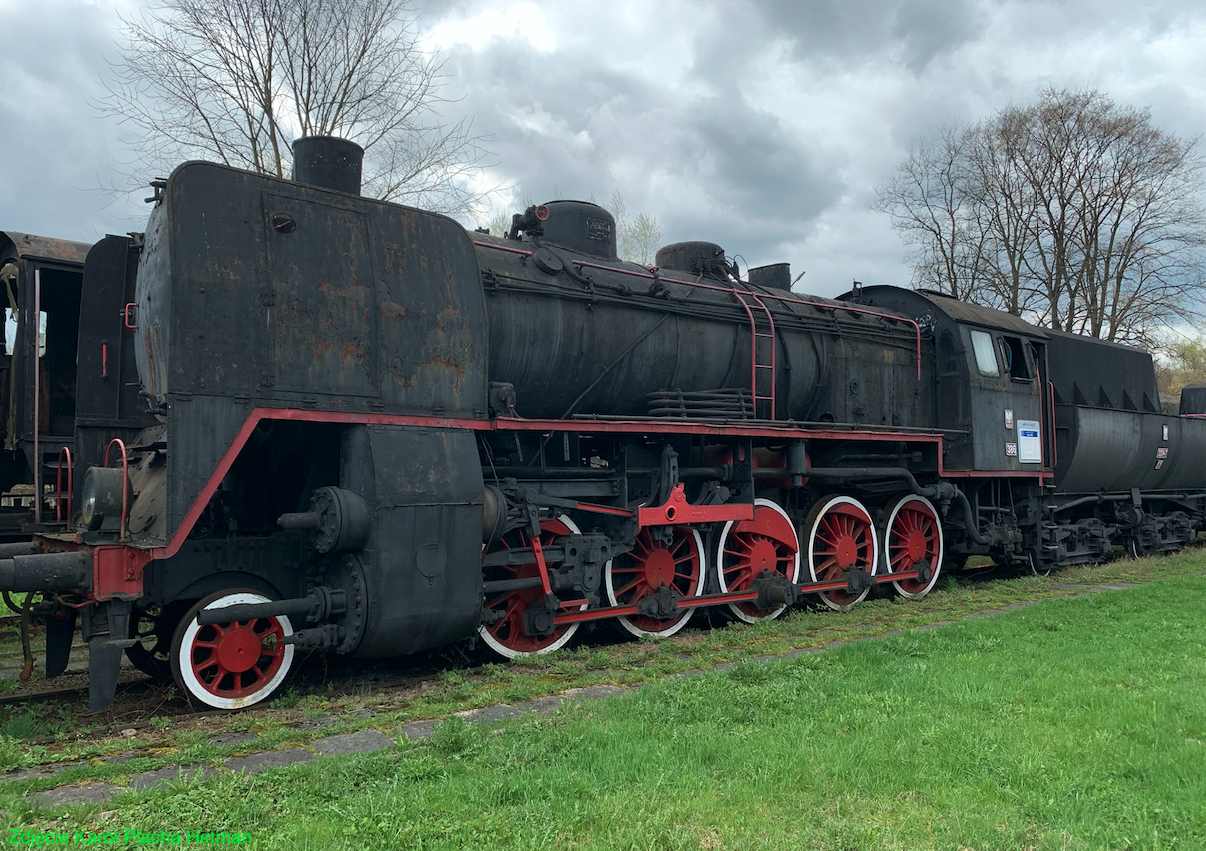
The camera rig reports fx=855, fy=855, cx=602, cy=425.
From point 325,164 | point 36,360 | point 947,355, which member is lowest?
point 36,360

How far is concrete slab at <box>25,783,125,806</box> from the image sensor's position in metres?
3.64

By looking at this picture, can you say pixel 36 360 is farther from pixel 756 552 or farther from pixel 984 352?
pixel 984 352

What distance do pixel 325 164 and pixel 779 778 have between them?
5.26 m

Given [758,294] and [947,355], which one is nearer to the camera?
[758,294]

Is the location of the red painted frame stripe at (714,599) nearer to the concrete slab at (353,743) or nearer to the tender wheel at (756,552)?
the tender wheel at (756,552)

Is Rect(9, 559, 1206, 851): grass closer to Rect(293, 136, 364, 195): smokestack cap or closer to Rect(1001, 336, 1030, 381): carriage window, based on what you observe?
Rect(293, 136, 364, 195): smokestack cap

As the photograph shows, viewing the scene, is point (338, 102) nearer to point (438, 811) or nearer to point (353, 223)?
point (353, 223)

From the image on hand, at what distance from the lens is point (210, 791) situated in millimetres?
3592

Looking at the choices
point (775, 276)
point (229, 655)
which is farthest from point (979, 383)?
point (229, 655)

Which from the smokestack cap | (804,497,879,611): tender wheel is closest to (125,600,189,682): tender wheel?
the smokestack cap

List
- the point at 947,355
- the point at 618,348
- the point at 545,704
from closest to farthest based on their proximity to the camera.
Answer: the point at 545,704 → the point at 618,348 → the point at 947,355

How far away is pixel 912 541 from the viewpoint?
412 inches

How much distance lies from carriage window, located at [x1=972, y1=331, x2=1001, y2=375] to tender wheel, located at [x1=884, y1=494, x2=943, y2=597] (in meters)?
1.96

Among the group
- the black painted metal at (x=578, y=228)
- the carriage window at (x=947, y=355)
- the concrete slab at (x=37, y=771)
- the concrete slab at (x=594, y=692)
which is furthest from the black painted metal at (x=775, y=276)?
the concrete slab at (x=37, y=771)
